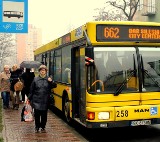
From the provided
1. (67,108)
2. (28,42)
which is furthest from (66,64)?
(28,42)

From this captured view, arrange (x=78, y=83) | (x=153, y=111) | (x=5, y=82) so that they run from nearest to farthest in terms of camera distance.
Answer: (x=153, y=111), (x=78, y=83), (x=5, y=82)

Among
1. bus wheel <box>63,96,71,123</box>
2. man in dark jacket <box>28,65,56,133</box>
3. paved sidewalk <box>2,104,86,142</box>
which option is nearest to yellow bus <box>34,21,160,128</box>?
paved sidewalk <box>2,104,86,142</box>

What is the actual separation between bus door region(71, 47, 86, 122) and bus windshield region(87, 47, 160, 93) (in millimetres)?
669

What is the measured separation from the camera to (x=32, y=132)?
393 inches

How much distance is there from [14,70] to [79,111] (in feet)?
20.5

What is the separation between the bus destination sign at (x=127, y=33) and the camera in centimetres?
871

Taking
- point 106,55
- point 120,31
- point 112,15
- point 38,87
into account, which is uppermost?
point 112,15

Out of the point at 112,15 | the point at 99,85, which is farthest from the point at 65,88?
the point at 112,15

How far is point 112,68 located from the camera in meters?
8.66

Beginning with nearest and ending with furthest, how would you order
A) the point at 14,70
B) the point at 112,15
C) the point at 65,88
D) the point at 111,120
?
the point at 111,120 → the point at 65,88 → the point at 14,70 → the point at 112,15

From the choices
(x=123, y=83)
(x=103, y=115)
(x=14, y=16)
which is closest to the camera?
(x=103, y=115)

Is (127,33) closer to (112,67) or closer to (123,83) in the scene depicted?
(112,67)

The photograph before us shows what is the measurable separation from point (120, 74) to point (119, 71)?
7cm

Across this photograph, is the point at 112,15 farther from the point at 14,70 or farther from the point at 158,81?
the point at 158,81
